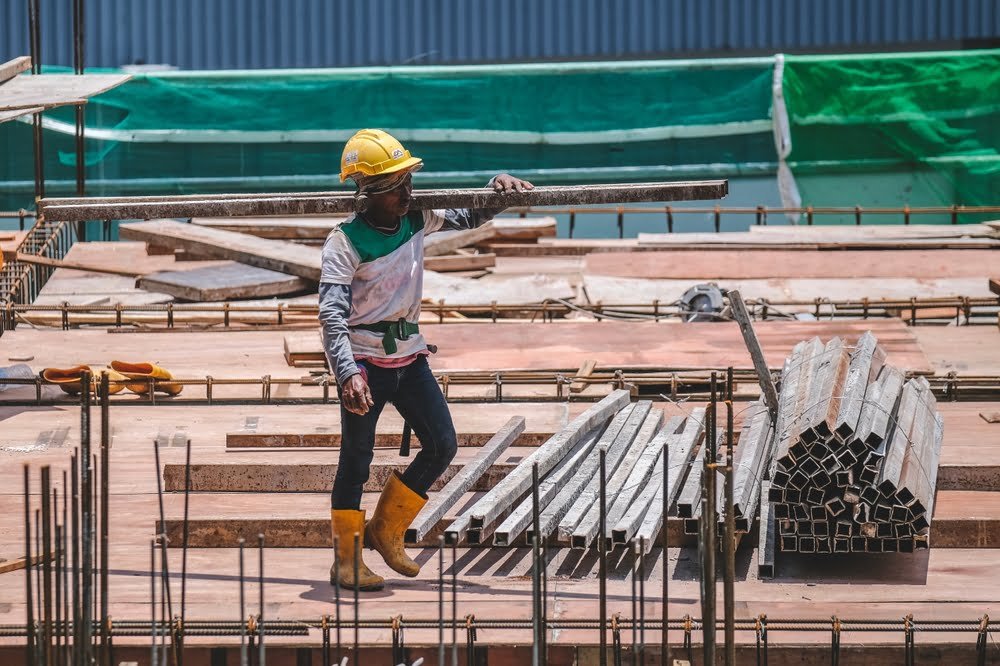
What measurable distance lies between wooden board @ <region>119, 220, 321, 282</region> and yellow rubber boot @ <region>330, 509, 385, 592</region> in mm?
5103

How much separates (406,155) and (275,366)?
126 inches

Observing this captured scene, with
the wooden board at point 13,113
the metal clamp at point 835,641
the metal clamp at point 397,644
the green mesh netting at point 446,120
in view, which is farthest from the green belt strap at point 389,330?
the green mesh netting at point 446,120

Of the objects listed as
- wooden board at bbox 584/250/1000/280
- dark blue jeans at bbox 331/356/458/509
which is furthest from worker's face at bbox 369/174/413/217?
wooden board at bbox 584/250/1000/280

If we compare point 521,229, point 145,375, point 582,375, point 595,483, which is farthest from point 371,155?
point 521,229

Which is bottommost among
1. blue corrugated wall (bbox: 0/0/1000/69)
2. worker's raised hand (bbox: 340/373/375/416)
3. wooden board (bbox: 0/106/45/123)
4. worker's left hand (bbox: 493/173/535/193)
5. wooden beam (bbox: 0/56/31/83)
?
worker's raised hand (bbox: 340/373/375/416)

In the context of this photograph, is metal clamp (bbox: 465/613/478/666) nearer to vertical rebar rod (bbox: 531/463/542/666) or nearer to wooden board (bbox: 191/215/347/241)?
vertical rebar rod (bbox: 531/463/542/666)

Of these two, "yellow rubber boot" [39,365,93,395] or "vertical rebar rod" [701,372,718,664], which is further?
"yellow rubber boot" [39,365,93,395]

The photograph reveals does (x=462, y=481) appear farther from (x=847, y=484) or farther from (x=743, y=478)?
(x=847, y=484)

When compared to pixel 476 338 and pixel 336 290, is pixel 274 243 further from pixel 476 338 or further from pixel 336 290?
pixel 336 290

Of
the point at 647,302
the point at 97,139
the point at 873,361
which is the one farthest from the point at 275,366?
the point at 97,139

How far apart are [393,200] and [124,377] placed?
2968 millimetres

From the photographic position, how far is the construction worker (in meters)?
6.38

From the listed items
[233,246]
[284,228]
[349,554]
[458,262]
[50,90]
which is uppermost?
[50,90]

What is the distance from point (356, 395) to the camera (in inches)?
244
